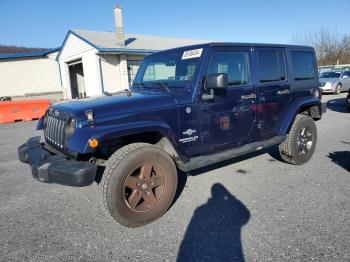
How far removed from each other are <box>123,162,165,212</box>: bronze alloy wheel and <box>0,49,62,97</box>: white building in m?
23.1

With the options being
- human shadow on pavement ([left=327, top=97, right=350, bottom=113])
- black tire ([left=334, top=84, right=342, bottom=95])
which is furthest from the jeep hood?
black tire ([left=334, top=84, right=342, bottom=95])

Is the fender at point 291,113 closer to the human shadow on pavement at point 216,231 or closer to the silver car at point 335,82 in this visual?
the human shadow on pavement at point 216,231

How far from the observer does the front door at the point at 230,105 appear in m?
3.87

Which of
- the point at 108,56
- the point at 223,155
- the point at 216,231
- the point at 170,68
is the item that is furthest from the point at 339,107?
the point at 108,56

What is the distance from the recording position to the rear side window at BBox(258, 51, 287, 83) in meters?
4.50

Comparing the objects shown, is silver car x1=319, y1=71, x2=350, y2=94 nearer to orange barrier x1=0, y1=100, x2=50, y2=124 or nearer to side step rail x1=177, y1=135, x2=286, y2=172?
side step rail x1=177, y1=135, x2=286, y2=172

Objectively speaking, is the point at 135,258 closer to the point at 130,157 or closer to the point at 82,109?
the point at 130,157

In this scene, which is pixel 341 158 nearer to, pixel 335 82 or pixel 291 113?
pixel 291 113

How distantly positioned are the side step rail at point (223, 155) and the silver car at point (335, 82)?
16.0m

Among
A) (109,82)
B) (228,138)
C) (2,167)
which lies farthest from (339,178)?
(109,82)

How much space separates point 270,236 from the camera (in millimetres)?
2982

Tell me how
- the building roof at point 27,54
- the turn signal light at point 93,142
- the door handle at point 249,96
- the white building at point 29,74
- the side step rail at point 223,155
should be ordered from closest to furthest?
the turn signal light at point 93,142, the side step rail at point 223,155, the door handle at point 249,96, the building roof at point 27,54, the white building at point 29,74

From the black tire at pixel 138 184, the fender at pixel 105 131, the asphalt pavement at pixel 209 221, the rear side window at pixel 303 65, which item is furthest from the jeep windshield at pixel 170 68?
the rear side window at pixel 303 65

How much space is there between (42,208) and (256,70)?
3.63m
